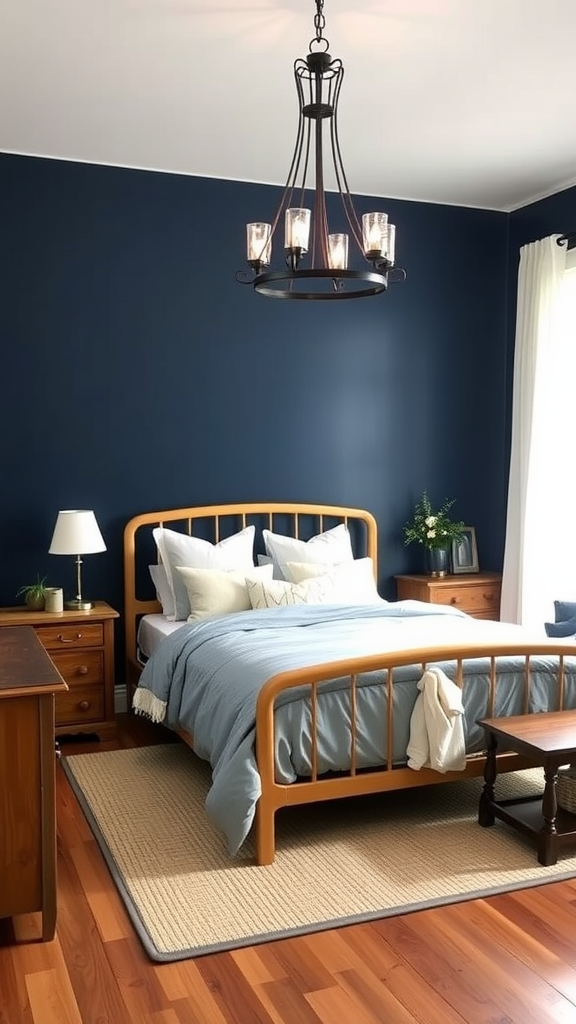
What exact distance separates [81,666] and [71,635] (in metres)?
0.16

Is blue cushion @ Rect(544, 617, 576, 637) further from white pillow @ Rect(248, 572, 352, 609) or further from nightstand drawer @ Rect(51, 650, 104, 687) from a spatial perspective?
nightstand drawer @ Rect(51, 650, 104, 687)

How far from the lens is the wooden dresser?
2.62 metres

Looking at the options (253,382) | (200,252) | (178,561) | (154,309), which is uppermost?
(200,252)

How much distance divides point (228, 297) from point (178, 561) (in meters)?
1.53

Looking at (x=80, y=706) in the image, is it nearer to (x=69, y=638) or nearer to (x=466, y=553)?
(x=69, y=638)

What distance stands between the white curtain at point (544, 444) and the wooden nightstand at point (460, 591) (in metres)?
0.10

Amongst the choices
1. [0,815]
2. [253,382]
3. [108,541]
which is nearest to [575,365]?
[253,382]

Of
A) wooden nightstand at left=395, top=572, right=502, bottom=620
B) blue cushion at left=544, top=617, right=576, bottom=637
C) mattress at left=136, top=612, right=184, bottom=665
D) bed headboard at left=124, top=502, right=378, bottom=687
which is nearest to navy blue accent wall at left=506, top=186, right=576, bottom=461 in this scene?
wooden nightstand at left=395, top=572, right=502, bottom=620

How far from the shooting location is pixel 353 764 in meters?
3.35

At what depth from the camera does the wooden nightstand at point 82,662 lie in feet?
14.9

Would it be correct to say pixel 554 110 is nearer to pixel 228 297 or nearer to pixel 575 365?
pixel 575 365

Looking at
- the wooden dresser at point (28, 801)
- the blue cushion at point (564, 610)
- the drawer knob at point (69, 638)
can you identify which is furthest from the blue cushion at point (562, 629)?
the wooden dresser at point (28, 801)

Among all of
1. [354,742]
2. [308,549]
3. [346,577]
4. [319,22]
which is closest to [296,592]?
[346,577]

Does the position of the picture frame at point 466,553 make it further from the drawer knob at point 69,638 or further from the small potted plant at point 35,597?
the small potted plant at point 35,597
